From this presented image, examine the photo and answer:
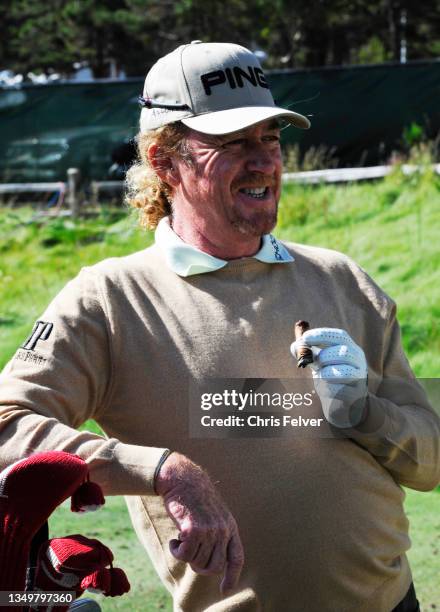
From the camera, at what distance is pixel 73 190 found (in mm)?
11203

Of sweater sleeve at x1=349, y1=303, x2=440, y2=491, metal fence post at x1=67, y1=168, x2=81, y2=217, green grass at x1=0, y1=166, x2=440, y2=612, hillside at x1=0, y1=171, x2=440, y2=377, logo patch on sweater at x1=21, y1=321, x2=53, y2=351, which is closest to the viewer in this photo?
logo patch on sweater at x1=21, y1=321, x2=53, y2=351

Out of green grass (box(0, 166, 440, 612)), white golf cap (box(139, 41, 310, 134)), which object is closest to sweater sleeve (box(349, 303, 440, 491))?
white golf cap (box(139, 41, 310, 134))

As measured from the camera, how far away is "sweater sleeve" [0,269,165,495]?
199 cm

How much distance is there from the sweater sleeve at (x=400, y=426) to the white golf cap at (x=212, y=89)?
23.0 inches

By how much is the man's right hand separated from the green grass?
9.31 ft

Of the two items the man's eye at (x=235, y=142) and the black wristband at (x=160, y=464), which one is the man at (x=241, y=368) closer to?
the man's eye at (x=235, y=142)

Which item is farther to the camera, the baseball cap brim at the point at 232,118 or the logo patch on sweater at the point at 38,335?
the baseball cap brim at the point at 232,118

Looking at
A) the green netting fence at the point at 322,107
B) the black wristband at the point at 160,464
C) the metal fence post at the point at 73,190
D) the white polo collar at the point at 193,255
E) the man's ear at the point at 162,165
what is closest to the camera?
the black wristband at the point at 160,464

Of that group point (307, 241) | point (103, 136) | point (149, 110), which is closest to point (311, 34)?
point (103, 136)

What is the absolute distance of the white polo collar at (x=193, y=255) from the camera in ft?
7.96

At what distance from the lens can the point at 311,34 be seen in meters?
32.9

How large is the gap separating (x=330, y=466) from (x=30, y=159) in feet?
32.1

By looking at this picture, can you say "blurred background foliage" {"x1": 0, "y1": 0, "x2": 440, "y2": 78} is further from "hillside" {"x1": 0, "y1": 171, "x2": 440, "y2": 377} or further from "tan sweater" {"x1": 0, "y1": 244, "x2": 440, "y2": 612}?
"tan sweater" {"x1": 0, "y1": 244, "x2": 440, "y2": 612}

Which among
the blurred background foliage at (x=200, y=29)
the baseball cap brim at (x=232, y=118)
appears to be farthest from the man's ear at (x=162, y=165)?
the blurred background foliage at (x=200, y=29)
